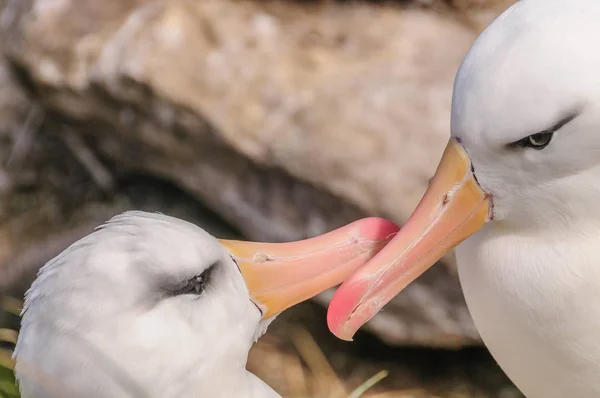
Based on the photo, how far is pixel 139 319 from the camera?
1.01 metres

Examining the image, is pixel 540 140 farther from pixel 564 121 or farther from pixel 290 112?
pixel 290 112

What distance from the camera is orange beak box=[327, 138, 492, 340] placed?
3.89ft

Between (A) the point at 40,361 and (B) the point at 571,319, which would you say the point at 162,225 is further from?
(B) the point at 571,319

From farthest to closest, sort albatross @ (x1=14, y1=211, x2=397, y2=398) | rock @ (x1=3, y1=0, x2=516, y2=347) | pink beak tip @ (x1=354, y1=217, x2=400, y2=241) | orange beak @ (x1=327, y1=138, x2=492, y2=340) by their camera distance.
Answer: rock @ (x1=3, y1=0, x2=516, y2=347), pink beak tip @ (x1=354, y1=217, x2=400, y2=241), orange beak @ (x1=327, y1=138, x2=492, y2=340), albatross @ (x1=14, y1=211, x2=397, y2=398)

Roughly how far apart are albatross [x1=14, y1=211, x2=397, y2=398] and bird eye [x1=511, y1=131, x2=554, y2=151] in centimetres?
51

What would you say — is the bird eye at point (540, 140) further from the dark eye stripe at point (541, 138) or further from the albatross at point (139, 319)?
the albatross at point (139, 319)

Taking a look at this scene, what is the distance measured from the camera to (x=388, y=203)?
174cm

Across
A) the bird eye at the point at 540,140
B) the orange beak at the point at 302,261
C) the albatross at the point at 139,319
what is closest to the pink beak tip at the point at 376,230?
the orange beak at the point at 302,261

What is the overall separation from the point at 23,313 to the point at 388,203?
0.94 meters

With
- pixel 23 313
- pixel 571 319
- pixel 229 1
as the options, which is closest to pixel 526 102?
pixel 571 319

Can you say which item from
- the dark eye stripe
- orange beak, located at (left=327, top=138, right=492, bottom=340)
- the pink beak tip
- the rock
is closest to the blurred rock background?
the rock

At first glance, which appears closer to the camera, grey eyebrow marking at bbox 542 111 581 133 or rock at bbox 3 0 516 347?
grey eyebrow marking at bbox 542 111 581 133

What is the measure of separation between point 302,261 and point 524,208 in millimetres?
397

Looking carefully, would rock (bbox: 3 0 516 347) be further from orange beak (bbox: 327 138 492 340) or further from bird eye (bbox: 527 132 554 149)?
bird eye (bbox: 527 132 554 149)
